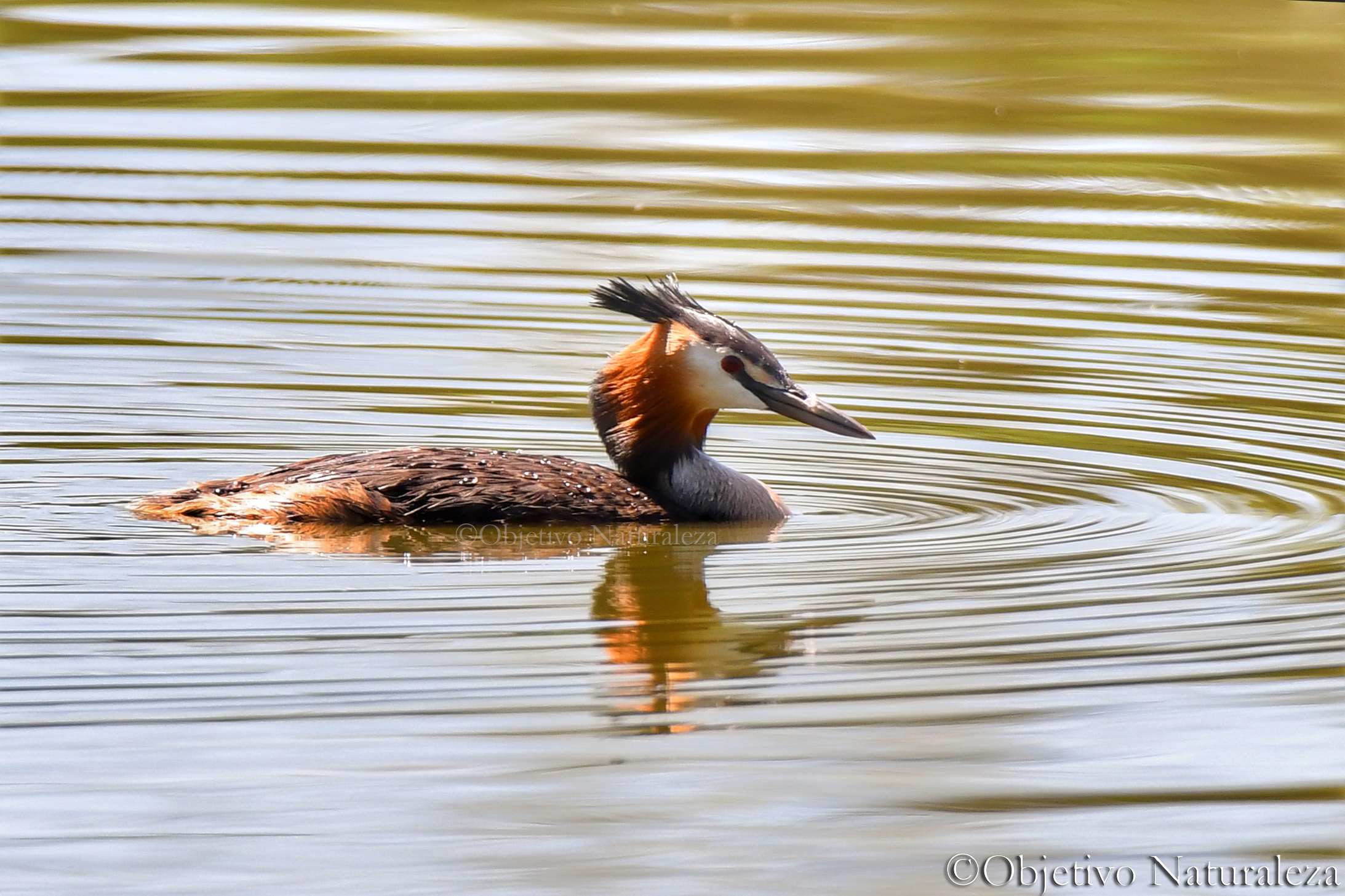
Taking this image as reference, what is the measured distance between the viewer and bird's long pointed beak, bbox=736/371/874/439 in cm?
835

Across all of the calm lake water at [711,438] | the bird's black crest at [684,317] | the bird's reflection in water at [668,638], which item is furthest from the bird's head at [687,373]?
the bird's reflection in water at [668,638]

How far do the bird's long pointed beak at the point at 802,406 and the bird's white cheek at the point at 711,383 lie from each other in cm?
3

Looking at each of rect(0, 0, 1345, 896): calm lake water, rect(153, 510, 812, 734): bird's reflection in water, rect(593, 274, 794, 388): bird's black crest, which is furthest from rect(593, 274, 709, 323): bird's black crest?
rect(0, 0, 1345, 896): calm lake water

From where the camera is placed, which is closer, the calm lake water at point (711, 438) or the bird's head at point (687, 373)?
the calm lake water at point (711, 438)

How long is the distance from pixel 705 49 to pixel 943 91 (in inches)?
76.0

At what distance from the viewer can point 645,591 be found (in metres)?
7.09

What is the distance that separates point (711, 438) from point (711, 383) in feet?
4.26

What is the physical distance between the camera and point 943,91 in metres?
15.0

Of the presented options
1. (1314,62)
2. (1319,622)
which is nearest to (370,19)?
(1314,62)

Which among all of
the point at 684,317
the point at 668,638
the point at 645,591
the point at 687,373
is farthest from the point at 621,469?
the point at 668,638

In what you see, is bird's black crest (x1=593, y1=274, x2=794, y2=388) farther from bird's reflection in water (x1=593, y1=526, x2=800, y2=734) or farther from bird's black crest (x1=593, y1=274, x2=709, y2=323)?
bird's reflection in water (x1=593, y1=526, x2=800, y2=734)

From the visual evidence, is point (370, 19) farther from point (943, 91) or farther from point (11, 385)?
point (11, 385)

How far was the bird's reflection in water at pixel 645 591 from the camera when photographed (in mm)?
5867

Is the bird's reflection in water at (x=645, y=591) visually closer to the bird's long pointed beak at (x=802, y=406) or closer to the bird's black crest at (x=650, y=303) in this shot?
the bird's long pointed beak at (x=802, y=406)
